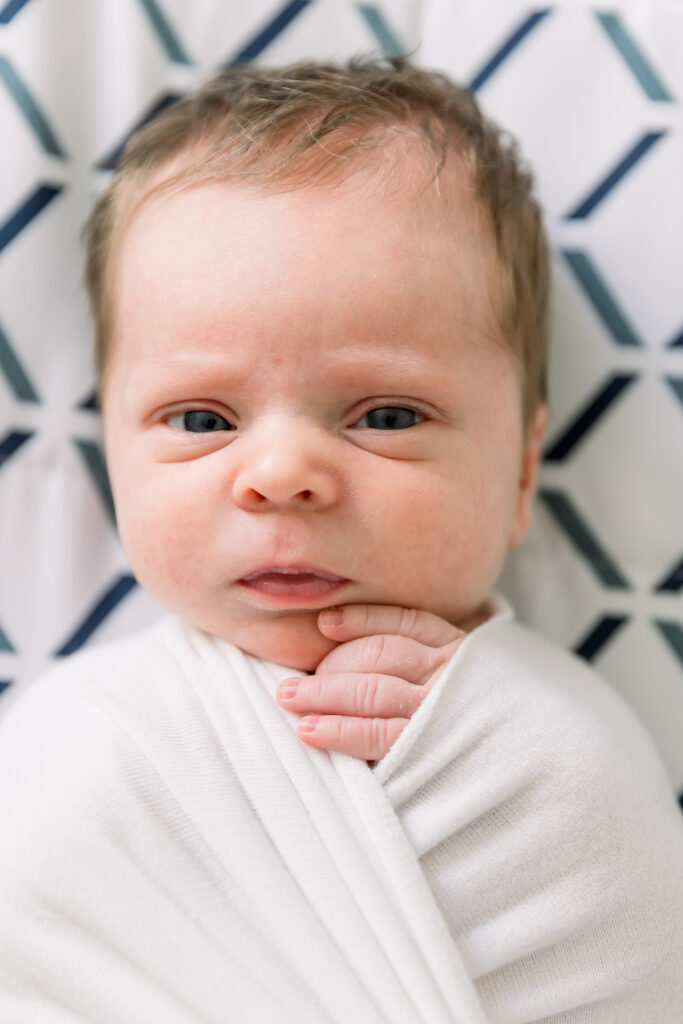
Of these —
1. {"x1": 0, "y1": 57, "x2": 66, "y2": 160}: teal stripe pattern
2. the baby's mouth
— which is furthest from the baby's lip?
{"x1": 0, "y1": 57, "x2": 66, "y2": 160}: teal stripe pattern

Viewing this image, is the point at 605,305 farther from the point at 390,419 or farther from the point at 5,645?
the point at 5,645

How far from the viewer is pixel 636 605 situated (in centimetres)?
114

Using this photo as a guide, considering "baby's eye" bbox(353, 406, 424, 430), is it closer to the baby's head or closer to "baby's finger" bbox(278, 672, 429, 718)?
the baby's head

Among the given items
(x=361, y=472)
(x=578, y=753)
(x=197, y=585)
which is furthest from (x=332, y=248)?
(x=578, y=753)

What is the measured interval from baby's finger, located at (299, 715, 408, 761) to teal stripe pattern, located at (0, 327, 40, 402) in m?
0.54

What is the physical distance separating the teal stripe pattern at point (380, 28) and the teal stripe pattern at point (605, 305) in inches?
12.2

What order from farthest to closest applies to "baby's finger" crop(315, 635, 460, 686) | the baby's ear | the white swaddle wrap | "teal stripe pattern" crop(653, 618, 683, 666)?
"teal stripe pattern" crop(653, 618, 683, 666) → the baby's ear → "baby's finger" crop(315, 635, 460, 686) → the white swaddle wrap

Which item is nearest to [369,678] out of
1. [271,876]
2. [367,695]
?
[367,695]

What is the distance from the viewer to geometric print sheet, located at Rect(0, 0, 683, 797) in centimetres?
113

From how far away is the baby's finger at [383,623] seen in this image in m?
0.88

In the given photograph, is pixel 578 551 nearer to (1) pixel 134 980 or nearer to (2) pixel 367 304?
(2) pixel 367 304

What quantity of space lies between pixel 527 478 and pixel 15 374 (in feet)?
1.90

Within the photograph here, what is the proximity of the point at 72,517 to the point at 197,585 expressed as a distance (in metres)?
0.31

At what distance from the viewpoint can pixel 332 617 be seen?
876 millimetres
